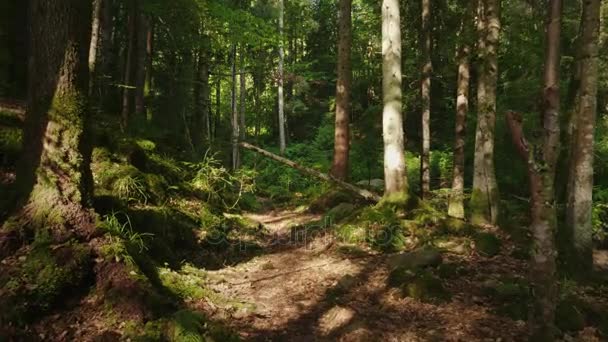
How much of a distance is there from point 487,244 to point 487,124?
2.98m

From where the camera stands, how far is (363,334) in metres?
4.94

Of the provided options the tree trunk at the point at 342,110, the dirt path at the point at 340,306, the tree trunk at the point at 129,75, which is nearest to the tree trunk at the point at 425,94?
the tree trunk at the point at 342,110

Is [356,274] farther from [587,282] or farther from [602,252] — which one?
[602,252]

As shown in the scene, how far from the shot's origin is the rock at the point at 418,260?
663cm

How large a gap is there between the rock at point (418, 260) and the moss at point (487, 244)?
1.10m

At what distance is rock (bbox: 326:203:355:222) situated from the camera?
32.9 feet

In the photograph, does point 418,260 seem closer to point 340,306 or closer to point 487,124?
point 340,306

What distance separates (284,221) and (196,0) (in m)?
7.16

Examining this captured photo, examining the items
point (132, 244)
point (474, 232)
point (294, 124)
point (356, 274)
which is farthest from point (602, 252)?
point (294, 124)

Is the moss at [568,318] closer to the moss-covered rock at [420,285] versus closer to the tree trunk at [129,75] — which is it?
the moss-covered rock at [420,285]

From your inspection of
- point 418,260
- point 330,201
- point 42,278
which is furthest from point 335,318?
point 330,201

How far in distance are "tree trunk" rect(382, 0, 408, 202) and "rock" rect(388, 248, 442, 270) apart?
2043 mm

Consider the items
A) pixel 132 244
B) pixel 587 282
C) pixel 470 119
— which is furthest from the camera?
pixel 470 119

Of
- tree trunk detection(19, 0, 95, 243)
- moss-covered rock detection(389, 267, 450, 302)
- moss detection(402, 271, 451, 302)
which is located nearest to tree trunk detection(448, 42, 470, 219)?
moss-covered rock detection(389, 267, 450, 302)
